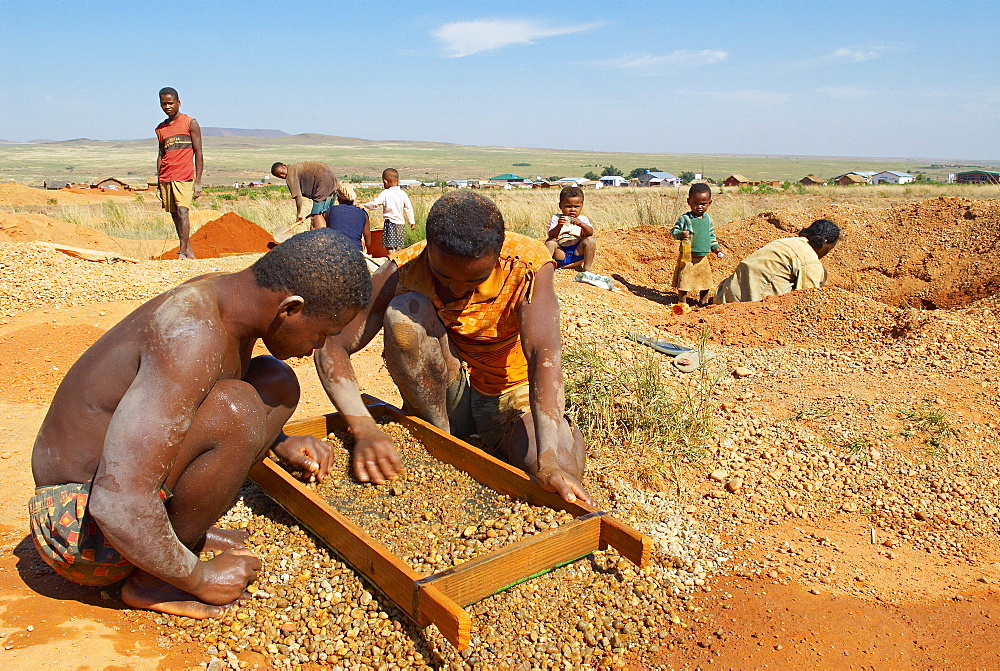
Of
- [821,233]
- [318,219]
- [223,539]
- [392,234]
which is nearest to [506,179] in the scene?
[392,234]

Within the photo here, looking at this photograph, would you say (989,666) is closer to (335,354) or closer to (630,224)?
(335,354)

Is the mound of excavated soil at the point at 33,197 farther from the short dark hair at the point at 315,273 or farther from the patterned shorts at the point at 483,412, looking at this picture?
the short dark hair at the point at 315,273

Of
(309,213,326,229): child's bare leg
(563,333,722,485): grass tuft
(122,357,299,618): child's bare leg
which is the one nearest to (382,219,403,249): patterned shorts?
(309,213,326,229): child's bare leg

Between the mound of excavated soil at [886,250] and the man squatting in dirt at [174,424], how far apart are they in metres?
7.35

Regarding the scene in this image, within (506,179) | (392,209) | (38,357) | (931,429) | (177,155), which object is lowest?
(38,357)

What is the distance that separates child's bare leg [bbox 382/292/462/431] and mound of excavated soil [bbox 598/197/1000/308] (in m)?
6.41

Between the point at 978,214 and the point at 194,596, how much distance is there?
34.0ft

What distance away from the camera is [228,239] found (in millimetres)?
10633

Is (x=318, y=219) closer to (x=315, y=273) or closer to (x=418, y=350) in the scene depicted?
(x=418, y=350)

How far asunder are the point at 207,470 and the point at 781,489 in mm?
2382

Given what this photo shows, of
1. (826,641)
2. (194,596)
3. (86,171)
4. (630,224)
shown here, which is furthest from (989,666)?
(86,171)

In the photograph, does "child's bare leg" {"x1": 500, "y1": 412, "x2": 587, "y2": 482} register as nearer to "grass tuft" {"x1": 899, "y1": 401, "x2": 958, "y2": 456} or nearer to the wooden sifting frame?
the wooden sifting frame

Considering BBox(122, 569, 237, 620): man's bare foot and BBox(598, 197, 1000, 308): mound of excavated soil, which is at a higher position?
BBox(598, 197, 1000, 308): mound of excavated soil

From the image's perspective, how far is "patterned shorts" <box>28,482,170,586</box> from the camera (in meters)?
1.85
